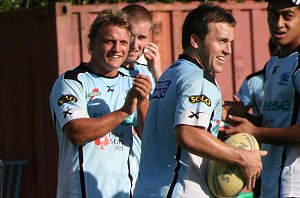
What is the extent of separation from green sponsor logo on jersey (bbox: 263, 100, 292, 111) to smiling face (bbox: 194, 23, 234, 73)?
946 mm

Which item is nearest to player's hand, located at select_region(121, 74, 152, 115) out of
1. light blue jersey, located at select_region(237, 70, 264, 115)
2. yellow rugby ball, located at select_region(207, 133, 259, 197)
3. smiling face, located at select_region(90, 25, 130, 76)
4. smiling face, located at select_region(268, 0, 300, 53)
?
smiling face, located at select_region(90, 25, 130, 76)

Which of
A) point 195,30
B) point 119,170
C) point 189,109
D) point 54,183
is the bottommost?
point 54,183

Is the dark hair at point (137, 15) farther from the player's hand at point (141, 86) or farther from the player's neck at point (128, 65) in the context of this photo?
the player's hand at point (141, 86)

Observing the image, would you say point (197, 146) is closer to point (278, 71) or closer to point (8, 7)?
point (278, 71)

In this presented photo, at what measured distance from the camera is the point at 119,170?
7715mm

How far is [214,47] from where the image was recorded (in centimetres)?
696

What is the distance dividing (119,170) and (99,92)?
0.58m

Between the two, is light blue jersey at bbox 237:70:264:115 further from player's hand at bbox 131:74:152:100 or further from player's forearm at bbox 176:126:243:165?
player's forearm at bbox 176:126:243:165

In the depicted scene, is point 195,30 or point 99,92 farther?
point 99,92

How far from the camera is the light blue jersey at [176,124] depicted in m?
6.74

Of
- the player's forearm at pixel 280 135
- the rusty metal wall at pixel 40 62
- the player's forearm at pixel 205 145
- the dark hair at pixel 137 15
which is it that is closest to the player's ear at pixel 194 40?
the player's forearm at pixel 205 145

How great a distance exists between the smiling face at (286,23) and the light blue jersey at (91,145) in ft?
4.06

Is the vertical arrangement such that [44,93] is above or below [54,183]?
above

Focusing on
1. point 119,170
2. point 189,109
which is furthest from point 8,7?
point 189,109
